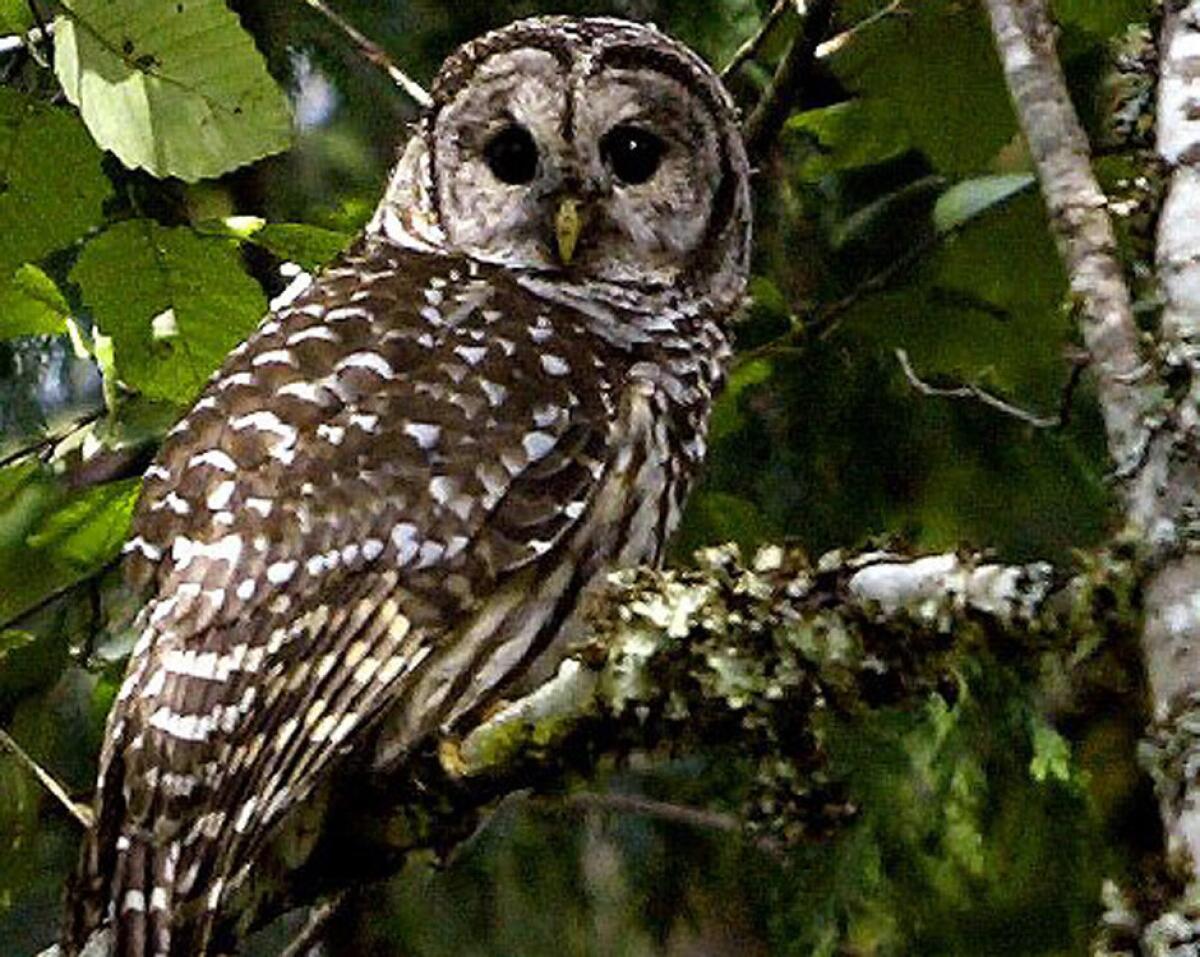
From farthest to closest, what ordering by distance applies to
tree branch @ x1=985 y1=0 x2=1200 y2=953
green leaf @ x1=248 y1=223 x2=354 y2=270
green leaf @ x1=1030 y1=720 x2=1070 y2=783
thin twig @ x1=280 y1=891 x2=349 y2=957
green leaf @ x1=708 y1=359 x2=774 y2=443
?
green leaf @ x1=708 y1=359 x2=774 y2=443 < green leaf @ x1=1030 y1=720 x2=1070 y2=783 < green leaf @ x1=248 y1=223 x2=354 y2=270 < thin twig @ x1=280 y1=891 x2=349 y2=957 < tree branch @ x1=985 y1=0 x2=1200 y2=953

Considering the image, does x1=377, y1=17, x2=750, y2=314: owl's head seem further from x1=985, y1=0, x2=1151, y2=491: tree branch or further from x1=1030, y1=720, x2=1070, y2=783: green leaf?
x1=985, y1=0, x2=1151, y2=491: tree branch

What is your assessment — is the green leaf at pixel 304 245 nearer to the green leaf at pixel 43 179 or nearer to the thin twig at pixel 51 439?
the green leaf at pixel 43 179

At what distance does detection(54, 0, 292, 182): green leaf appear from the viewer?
2.02 metres

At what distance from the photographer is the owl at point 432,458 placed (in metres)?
2.17

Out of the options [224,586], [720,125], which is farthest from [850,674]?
[720,125]

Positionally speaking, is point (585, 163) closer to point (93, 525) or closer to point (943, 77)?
point (943, 77)

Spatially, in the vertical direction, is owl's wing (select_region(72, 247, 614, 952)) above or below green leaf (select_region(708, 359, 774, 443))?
above

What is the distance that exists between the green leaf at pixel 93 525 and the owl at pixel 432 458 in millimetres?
373

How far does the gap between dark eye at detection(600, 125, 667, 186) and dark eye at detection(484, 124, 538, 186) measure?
0.09 meters

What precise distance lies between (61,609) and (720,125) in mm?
1039

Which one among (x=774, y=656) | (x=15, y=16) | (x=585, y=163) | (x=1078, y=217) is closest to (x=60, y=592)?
(x=585, y=163)

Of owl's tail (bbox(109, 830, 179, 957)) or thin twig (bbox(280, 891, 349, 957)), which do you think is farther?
thin twig (bbox(280, 891, 349, 957))

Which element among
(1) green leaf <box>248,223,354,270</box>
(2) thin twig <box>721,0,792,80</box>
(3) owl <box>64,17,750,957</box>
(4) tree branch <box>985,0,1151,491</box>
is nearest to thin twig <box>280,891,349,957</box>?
(3) owl <box>64,17,750,957</box>

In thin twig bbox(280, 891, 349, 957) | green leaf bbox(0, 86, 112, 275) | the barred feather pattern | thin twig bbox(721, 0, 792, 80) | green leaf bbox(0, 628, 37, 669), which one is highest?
green leaf bbox(0, 86, 112, 275)
